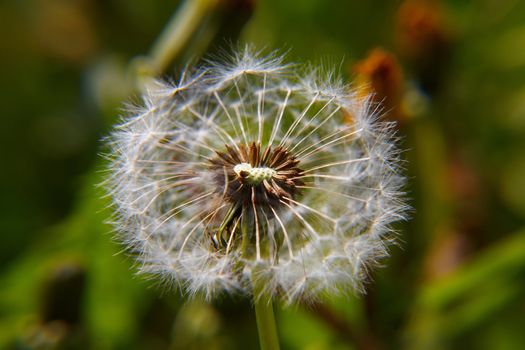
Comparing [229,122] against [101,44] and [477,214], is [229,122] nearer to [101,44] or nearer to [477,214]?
[477,214]

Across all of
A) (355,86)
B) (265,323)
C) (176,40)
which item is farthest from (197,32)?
(265,323)

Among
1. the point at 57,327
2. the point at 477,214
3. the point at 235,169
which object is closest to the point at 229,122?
the point at 235,169

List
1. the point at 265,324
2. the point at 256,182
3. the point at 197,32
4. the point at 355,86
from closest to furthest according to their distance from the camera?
the point at 265,324 → the point at 256,182 → the point at 355,86 → the point at 197,32

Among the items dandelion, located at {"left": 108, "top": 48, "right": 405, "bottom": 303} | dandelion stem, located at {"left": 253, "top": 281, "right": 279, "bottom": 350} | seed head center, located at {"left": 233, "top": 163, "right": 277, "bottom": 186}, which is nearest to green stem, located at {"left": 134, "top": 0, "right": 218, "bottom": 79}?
dandelion, located at {"left": 108, "top": 48, "right": 405, "bottom": 303}

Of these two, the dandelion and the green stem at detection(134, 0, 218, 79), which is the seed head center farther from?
the green stem at detection(134, 0, 218, 79)

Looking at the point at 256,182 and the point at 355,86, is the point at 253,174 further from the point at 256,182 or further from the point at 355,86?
the point at 355,86

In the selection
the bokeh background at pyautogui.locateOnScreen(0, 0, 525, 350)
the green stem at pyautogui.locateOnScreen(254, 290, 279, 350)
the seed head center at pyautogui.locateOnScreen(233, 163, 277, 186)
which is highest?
the bokeh background at pyautogui.locateOnScreen(0, 0, 525, 350)

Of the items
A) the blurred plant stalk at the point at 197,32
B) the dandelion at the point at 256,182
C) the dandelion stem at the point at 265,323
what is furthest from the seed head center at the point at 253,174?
the blurred plant stalk at the point at 197,32
